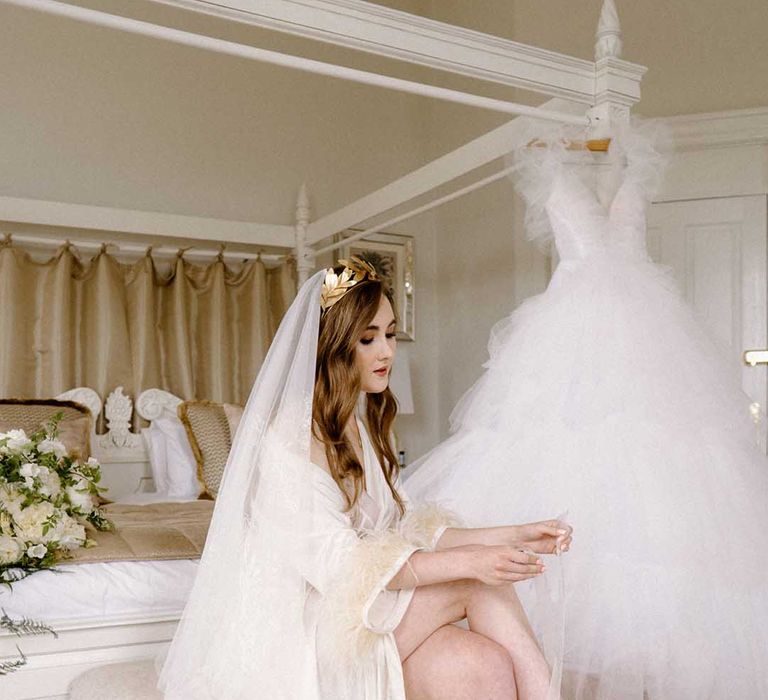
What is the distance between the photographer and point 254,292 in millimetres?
4078

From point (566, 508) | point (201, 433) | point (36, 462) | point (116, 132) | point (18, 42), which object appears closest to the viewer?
point (566, 508)

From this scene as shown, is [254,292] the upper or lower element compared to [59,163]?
lower

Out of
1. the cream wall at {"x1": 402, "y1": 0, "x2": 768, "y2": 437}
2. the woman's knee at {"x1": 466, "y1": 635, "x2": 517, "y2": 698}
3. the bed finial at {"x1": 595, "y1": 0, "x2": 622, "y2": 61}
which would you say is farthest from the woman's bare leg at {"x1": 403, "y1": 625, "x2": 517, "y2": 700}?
the cream wall at {"x1": 402, "y1": 0, "x2": 768, "y2": 437}

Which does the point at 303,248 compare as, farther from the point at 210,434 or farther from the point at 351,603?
the point at 351,603

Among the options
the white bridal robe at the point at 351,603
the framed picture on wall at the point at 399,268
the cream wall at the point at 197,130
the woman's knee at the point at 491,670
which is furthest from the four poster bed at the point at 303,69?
the framed picture on wall at the point at 399,268

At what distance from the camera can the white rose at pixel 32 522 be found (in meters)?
2.08

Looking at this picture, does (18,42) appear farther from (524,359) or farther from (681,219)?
(681,219)

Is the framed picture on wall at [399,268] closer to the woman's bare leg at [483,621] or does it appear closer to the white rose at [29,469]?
the white rose at [29,469]

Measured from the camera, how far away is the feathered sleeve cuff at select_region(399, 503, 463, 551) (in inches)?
64.9

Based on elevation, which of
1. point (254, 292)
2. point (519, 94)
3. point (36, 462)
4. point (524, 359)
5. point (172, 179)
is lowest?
point (36, 462)

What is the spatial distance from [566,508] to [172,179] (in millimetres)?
2836

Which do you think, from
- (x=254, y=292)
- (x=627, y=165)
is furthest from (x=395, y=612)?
(x=254, y=292)

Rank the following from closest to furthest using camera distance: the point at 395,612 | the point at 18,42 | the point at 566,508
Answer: the point at 395,612 < the point at 566,508 < the point at 18,42

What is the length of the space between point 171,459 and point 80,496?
1255 millimetres
